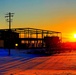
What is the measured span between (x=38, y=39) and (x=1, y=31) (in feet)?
55.7

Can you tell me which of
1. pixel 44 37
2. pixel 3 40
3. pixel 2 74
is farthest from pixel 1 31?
pixel 2 74

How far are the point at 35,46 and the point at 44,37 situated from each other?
1337cm

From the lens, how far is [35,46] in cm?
12900

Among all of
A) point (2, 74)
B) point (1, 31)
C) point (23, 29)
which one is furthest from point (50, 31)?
point (2, 74)

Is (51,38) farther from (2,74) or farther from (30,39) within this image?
(2,74)

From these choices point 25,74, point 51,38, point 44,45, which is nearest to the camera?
point 25,74

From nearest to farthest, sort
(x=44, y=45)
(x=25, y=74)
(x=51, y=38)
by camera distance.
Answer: (x=25, y=74)
(x=51, y=38)
(x=44, y=45)

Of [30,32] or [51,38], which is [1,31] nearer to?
[30,32]

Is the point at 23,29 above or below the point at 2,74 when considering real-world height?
above

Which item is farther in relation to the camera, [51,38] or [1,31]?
[1,31]

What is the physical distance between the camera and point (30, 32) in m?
120

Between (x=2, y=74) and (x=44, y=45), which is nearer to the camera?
(x=2, y=74)

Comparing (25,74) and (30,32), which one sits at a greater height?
(30,32)

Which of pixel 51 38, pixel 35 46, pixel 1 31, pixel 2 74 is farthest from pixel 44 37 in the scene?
pixel 2 74
